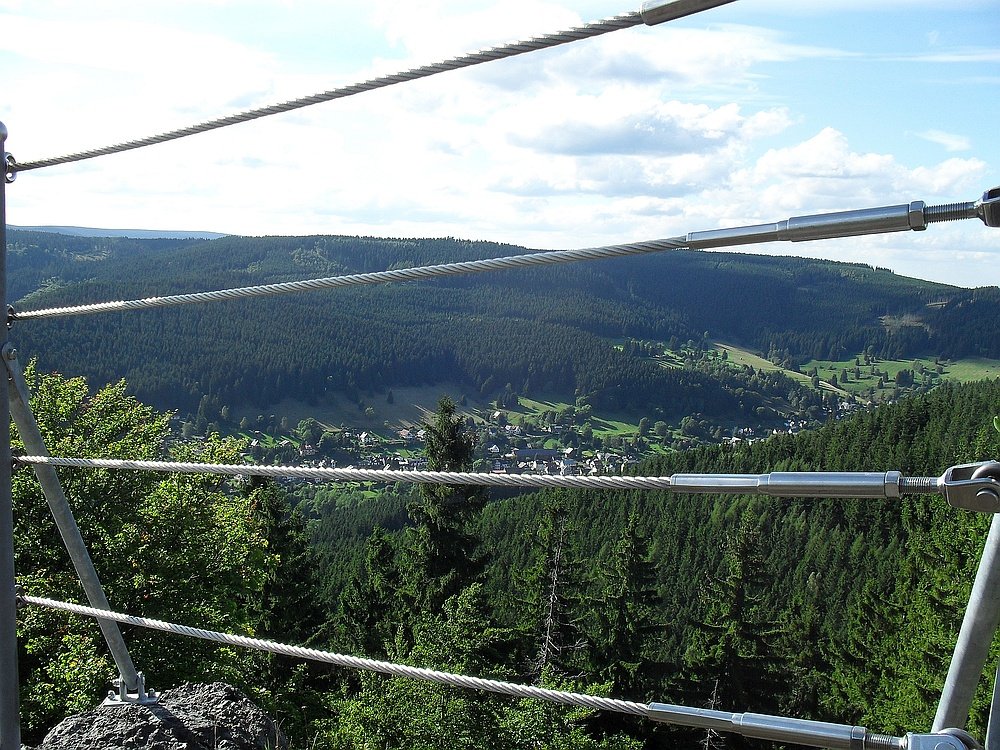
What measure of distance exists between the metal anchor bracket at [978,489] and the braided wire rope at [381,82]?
90cm

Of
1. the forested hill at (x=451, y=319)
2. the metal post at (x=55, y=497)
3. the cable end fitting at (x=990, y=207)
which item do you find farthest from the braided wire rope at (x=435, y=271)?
the forested hill at (x=451, y=319)

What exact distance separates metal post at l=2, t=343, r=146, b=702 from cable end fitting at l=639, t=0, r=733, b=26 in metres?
1.83

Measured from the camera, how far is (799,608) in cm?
4506

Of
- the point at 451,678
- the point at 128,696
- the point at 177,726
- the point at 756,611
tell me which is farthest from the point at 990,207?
the point at 756,611

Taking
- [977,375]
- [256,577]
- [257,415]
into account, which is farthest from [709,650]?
[977,375]

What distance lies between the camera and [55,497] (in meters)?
2.52

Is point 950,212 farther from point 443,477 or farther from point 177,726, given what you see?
point 177,726

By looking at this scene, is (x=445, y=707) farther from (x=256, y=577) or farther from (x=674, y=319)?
(x=674, y=319)

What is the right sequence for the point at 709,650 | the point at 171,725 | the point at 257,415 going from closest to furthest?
1. the point at 171,725
2. the point at 709,650
3. the point at 257,415

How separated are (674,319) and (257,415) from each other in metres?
81.6

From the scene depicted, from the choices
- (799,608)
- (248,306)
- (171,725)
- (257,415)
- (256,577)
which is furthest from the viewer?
(248,306)

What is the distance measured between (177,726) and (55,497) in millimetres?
855

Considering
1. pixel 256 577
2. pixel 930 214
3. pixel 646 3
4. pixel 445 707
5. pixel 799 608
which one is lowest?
pixel 799 608

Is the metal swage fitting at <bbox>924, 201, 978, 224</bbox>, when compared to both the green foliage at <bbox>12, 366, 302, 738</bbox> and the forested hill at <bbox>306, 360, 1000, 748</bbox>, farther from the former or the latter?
the green foliage at <bbox>12, 366, 302, 738</bbox>
